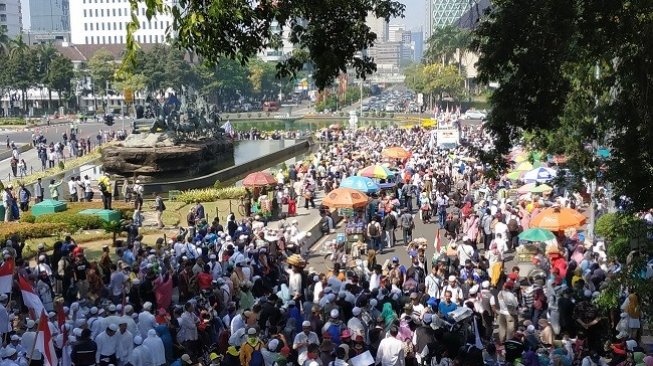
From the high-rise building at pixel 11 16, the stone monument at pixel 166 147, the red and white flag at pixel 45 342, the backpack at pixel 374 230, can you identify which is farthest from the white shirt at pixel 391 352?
the high-rise building at pixel 11 16

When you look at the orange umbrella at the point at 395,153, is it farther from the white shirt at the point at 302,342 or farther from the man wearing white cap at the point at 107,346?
the man wearing white cap at the point at 107,346

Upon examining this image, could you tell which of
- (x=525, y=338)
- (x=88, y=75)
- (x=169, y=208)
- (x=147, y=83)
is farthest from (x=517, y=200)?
(x=88, y=75)

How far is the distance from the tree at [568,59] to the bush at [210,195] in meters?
21.4

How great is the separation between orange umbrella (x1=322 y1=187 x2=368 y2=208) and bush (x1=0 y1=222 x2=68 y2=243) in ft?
26.9

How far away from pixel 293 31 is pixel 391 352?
15.2 ft

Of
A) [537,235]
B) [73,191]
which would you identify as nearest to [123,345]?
[537,235]

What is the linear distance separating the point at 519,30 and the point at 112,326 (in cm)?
689

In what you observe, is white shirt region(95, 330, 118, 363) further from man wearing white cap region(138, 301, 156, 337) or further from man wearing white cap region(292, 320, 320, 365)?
man wearing white cap region(292, 320, 320, 365)

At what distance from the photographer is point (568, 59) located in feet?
37.2

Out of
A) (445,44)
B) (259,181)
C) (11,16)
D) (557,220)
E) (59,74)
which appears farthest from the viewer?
(11,16)

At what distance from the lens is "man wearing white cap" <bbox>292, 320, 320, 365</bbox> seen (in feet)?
37.1

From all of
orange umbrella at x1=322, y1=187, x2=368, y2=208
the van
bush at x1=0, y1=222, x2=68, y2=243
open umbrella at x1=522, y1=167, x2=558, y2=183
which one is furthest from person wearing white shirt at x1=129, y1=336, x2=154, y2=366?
the van

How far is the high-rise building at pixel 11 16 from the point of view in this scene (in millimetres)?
151000

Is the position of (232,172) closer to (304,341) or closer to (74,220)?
(74,220)
